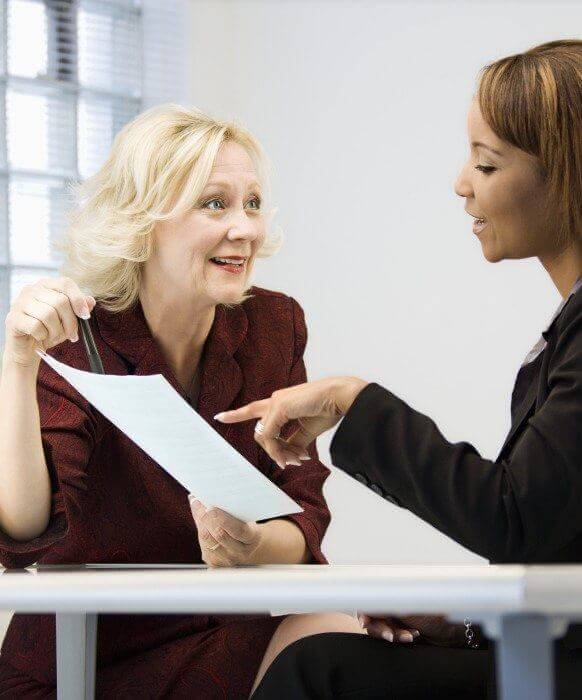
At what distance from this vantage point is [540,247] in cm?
125

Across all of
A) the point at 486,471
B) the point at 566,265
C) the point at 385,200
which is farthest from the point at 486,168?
the point at 385,200

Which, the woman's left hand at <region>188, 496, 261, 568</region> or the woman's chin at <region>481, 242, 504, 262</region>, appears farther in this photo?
the woman's left hand at <region>188, 496, 261, 568</region>

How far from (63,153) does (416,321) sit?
140 centimetres

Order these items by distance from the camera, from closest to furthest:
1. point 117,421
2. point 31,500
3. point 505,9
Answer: point 117,421 < point 31,500 < point 505,9

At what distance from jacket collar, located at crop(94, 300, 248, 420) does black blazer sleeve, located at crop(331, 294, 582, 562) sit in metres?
0.76

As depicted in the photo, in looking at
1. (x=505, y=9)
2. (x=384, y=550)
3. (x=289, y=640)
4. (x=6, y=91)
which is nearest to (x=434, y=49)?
(x=505, y=9)

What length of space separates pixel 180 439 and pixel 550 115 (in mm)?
530

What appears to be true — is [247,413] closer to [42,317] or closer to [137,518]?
[42,317]

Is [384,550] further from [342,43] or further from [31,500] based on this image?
[31,500]

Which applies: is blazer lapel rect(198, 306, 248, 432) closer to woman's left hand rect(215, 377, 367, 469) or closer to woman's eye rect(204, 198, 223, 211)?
woman's eye rect(204, 198, 223, 211)

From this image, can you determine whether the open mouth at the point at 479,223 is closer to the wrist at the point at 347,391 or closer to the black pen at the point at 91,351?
the wrist at the point at 347,391

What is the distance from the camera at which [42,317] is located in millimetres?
1481

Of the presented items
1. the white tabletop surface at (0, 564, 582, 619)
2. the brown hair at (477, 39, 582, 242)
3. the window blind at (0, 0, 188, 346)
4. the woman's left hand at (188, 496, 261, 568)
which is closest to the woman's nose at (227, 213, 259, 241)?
the woman's left hand at (188, 496, 261, 568)

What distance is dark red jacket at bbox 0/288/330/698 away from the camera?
1.66 meters
